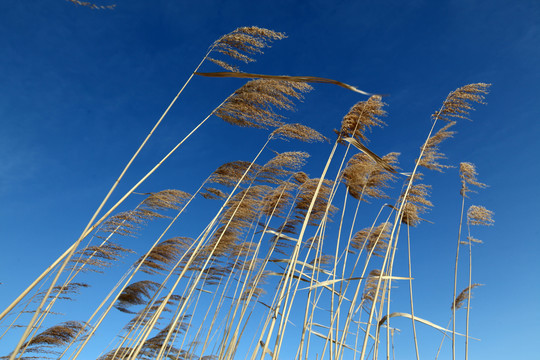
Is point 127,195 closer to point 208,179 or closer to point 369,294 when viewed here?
point 208,179

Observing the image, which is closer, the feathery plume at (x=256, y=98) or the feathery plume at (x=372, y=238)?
the feathery plume at (x=256, y=98)

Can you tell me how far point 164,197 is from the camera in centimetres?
399

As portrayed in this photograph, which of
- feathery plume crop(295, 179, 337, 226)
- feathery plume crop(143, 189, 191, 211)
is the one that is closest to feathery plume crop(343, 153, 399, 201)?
feathery plume crop(295, 179, 337, 226)

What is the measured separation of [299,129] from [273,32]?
3.25 feet

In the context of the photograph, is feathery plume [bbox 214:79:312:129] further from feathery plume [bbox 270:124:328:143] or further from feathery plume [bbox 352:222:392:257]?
feathery plume [bbox 352:222:392:257]

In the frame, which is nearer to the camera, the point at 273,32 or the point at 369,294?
the point at 273,32

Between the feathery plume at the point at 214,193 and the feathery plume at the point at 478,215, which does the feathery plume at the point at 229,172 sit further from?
the feathery plume at the point at 478,215

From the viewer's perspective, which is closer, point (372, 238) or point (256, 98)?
point (256, 98)

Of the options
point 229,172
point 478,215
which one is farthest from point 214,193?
point 478,215

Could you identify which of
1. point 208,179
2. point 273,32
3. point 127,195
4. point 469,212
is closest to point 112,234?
point 208,179

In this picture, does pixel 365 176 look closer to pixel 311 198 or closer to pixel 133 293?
pixel 311 198

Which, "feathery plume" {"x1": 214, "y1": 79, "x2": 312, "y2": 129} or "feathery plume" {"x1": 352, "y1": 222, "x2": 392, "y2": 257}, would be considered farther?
"feathery plume" {"x1": 352, "y1": 222, "x2": 392, "y2": 257}

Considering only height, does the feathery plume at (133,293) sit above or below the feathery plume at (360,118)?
below

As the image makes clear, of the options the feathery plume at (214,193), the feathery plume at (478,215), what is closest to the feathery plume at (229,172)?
the feathery plume at (214,193)
